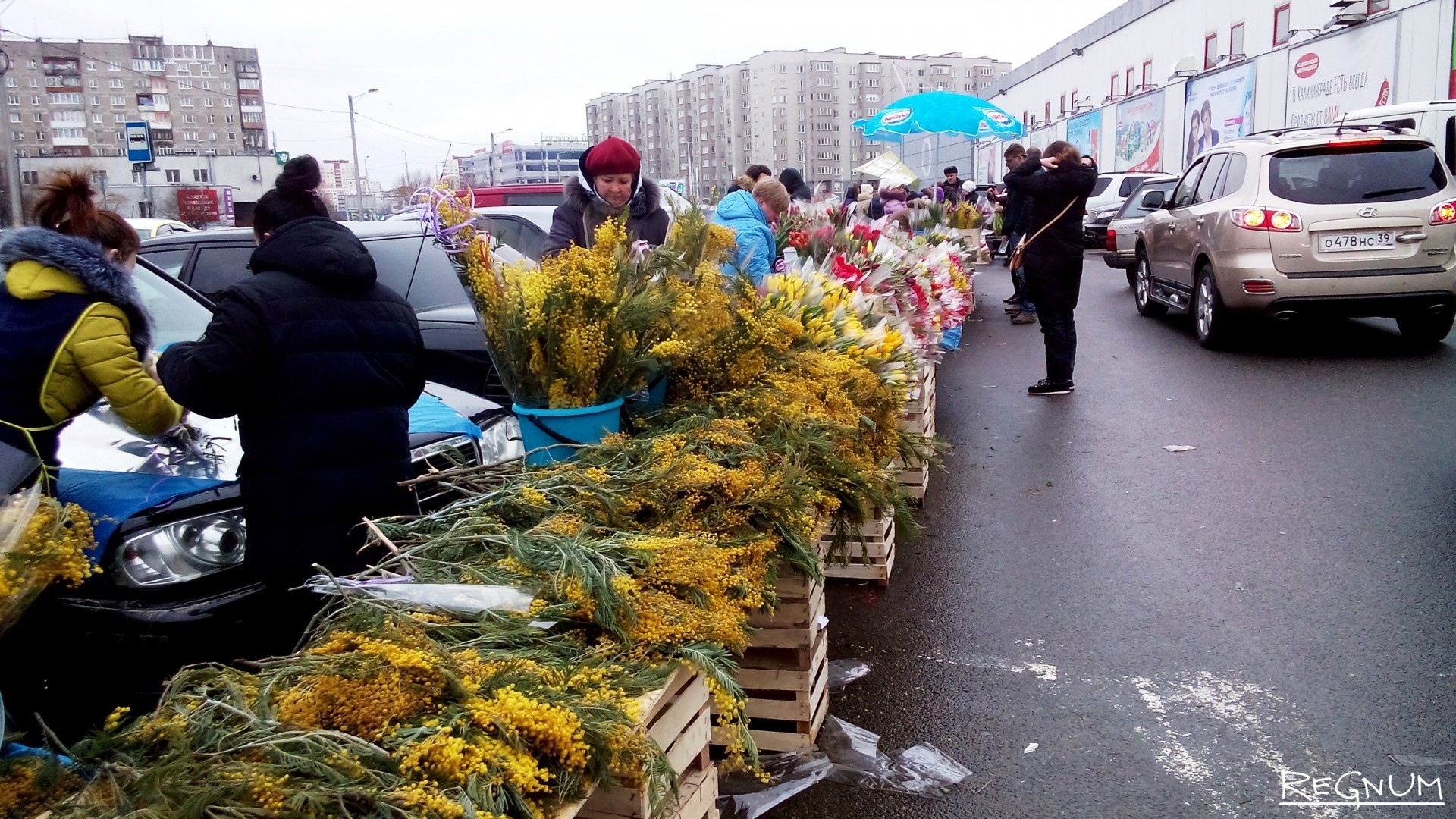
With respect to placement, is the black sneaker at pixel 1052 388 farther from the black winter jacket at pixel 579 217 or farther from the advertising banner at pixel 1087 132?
the advertising banner at pixel 1087 132

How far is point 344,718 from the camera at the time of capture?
169 centimetres

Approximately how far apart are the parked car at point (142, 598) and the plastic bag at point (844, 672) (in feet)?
5.31

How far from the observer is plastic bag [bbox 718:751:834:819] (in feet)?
10.0

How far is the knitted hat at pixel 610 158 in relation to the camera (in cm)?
495

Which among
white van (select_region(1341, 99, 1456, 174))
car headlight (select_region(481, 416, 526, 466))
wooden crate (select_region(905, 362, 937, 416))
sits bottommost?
wooden crate (select_region(905, 362, 937, 416))

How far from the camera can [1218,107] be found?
972 inches

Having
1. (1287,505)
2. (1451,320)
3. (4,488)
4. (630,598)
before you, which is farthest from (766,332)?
(1451,320)

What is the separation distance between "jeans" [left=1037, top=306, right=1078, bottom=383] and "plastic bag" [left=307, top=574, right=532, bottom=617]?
694 centimetres

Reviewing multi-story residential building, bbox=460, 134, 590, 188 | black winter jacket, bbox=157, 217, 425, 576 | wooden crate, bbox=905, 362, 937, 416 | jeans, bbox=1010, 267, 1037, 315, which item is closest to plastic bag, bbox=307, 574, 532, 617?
black winter jacket, bbox=157, 217, 425, 576

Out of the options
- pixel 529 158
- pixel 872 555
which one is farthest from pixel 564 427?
pixel 529 158

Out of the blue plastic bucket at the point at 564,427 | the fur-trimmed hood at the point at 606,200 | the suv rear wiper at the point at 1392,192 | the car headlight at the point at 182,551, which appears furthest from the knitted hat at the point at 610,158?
the suv rear wiper at the point at 1392,192

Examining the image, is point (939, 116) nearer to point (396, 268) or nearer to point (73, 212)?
point (396, 268)

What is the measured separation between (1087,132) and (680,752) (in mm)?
36430

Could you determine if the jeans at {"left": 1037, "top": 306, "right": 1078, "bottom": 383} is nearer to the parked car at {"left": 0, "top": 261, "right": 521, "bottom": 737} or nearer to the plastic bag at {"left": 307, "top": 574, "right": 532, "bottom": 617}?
the parked car at {"left": 0, "top": 261, "right": 521, "bottom": 737}
